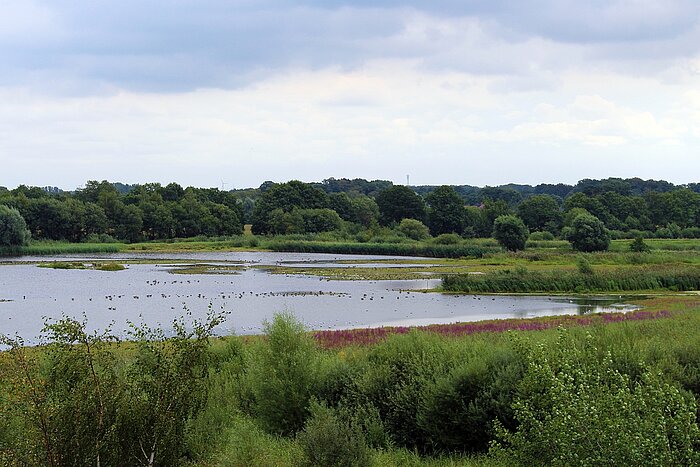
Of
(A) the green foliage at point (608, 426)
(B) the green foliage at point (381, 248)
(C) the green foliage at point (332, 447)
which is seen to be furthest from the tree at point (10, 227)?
(A) the green foliage at point (608, 426)

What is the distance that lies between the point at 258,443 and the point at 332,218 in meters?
143

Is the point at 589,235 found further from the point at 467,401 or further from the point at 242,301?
the point at 467,401

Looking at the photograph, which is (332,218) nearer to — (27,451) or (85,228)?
(85,228)

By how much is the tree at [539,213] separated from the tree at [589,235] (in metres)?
47.2

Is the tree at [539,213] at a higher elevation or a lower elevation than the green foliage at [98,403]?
higher

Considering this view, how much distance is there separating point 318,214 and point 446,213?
27.0 meters

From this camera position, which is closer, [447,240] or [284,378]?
[284,378]

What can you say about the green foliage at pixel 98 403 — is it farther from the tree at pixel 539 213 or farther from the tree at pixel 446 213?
the tree at pixel 446 213

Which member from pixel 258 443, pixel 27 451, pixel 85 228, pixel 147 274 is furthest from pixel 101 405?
pixel 85 228

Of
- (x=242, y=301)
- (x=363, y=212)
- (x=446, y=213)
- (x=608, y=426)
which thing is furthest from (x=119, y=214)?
(x=608, y=426)

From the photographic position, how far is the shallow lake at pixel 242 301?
4588 cm

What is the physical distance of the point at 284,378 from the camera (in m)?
Result: 18.8

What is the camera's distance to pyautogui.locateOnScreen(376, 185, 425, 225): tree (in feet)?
541

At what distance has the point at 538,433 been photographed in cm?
1069
